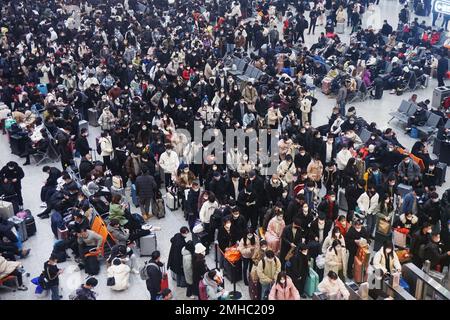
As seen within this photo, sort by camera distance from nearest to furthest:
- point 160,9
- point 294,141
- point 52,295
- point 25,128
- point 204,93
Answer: point 52,295 < point 294,141 < point 25,128 < point 204,93 < point 160,9

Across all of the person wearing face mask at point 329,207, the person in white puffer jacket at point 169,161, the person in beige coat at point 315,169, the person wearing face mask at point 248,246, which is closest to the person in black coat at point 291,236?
the person wearing face mask at point 248,246

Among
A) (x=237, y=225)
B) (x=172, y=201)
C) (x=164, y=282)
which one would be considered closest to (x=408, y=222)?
(x=237, y=225)

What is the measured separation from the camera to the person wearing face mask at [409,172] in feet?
47.3

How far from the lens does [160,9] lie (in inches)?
1212

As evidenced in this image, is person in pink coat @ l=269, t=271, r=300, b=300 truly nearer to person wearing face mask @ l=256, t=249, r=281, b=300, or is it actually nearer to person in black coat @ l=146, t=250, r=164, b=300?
person wearing face mask @ l=256, t=249, r=281, b=300

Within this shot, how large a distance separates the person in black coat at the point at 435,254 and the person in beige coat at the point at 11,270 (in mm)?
7496

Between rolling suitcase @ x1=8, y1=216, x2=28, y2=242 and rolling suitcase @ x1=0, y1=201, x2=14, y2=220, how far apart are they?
0.10 metres

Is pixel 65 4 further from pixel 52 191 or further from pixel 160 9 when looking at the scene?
pixel 52 191

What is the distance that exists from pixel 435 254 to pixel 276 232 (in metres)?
2.89

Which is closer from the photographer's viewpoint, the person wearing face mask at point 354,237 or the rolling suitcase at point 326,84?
the person wearing face mask at point 354,237

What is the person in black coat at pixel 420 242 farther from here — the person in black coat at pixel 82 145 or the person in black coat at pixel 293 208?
the person in black coat at pixel 82 145
